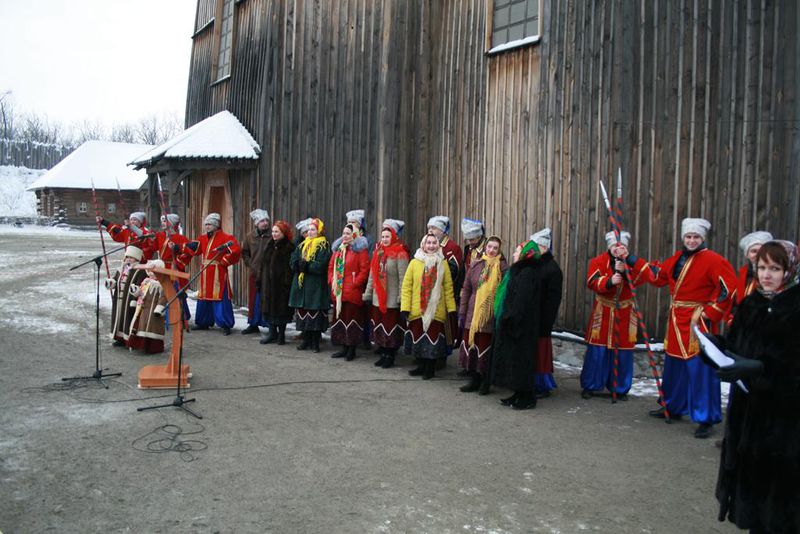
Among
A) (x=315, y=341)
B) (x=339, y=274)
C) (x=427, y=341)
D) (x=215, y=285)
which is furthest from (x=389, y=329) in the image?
(x=215, y=285)

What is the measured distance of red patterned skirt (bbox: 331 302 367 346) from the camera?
28.5ft

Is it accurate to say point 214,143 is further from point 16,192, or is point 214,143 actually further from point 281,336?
point 16,192

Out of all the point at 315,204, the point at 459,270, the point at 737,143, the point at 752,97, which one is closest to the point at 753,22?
the point at 752,97

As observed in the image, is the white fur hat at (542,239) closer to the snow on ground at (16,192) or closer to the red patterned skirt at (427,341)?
the red patterned skirt at (427,341)

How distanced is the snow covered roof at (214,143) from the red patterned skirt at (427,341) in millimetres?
6213

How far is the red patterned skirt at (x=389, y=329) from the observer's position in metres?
8.30

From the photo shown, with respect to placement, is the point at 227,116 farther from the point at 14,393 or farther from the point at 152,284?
the point at 14,393

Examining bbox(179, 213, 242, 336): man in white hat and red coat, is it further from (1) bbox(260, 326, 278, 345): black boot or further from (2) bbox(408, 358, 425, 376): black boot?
(2) bbox(408, 358, 425, 376): black boot

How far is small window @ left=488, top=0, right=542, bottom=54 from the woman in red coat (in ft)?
11.0

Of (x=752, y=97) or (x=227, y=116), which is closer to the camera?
(x=752, y=97)

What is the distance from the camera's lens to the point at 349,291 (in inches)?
344

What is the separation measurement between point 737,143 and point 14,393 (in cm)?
787

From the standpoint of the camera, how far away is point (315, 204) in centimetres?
1170

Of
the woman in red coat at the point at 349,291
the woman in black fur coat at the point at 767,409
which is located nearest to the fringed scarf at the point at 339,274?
the woman in red coat at the point at 349,291
